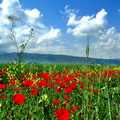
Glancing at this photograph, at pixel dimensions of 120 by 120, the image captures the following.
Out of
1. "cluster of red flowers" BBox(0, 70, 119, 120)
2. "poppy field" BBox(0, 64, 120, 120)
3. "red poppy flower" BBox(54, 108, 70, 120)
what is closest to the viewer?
"red poppy flower" BBox(54, 108, 70, 120)

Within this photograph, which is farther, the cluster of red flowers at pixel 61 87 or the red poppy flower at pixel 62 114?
the cluster of red flowers at pixel 61 87

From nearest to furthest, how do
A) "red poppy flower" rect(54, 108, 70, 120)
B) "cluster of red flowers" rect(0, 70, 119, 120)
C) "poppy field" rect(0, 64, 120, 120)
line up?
"red poppy flower" rect(54, 108, 70, 120) → "cluster of red flowers" rect(0, 70, 119, 120) → "poppy field" rect(0, 64, 120, 120)

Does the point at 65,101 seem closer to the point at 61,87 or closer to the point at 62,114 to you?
the point at 61,87

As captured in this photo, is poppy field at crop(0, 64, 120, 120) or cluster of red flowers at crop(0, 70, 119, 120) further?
poppy field at crop(0, 64, 120, 120)

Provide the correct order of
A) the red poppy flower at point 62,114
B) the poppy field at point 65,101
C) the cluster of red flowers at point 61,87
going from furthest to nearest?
the poppy field at point 65,101 < the cluster of red flowers at point 61,87 < the red poppy flower at point 62,114

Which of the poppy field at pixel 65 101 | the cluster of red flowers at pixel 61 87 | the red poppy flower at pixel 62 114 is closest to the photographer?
the red poppy flower at pixel 62 114

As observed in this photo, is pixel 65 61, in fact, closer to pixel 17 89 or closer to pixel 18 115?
pixel 17 89

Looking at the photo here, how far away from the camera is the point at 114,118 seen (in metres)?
3.34

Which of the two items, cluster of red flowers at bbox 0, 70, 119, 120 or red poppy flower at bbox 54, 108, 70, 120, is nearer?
red poppy flower at bbox 54, 108, 70, 120

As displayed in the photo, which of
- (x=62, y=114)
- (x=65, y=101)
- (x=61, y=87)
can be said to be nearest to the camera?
(x=62, y=114)

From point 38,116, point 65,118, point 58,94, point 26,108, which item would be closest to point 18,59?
point 58,94

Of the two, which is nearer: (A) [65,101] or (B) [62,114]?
(B) [62,114]

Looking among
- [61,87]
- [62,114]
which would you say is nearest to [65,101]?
[61,87]

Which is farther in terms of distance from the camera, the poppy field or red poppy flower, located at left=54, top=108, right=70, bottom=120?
the poppy field
